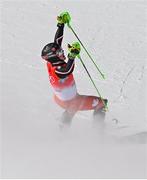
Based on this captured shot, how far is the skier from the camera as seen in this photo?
7.87 meters

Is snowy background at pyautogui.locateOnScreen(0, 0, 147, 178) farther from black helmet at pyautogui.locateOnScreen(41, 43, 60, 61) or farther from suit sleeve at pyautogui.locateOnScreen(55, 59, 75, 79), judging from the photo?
black helmet at pyautogui.locateOnScreen(41, 43, 60, 61)

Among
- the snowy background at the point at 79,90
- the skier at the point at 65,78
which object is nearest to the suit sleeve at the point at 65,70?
the skier at the point at 65,78

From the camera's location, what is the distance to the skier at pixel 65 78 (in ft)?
25.8

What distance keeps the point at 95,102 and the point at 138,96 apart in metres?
2.14

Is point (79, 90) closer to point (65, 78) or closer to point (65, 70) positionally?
point (65, 78)

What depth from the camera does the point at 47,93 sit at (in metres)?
10.8

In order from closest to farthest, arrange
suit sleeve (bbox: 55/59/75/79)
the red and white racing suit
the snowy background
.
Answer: suit sleeve (bbox: 55/59/75/79)
the red and white racing suit
the snowy background

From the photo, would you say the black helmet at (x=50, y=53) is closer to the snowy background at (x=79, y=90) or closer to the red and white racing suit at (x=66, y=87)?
the red and white racing suit at (x=66, y=87)

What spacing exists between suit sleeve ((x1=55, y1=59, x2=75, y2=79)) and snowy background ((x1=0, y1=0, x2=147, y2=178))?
134cm

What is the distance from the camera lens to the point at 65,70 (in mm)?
7871

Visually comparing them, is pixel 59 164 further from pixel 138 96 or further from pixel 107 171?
pixel 138 96

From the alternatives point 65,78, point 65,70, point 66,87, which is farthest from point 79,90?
point 65,70

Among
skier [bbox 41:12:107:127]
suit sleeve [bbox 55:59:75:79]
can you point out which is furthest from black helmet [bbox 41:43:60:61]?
suit sleeve [bbox 55:59:75:79]

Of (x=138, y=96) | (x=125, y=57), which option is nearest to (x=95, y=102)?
(x=138, y=96)
